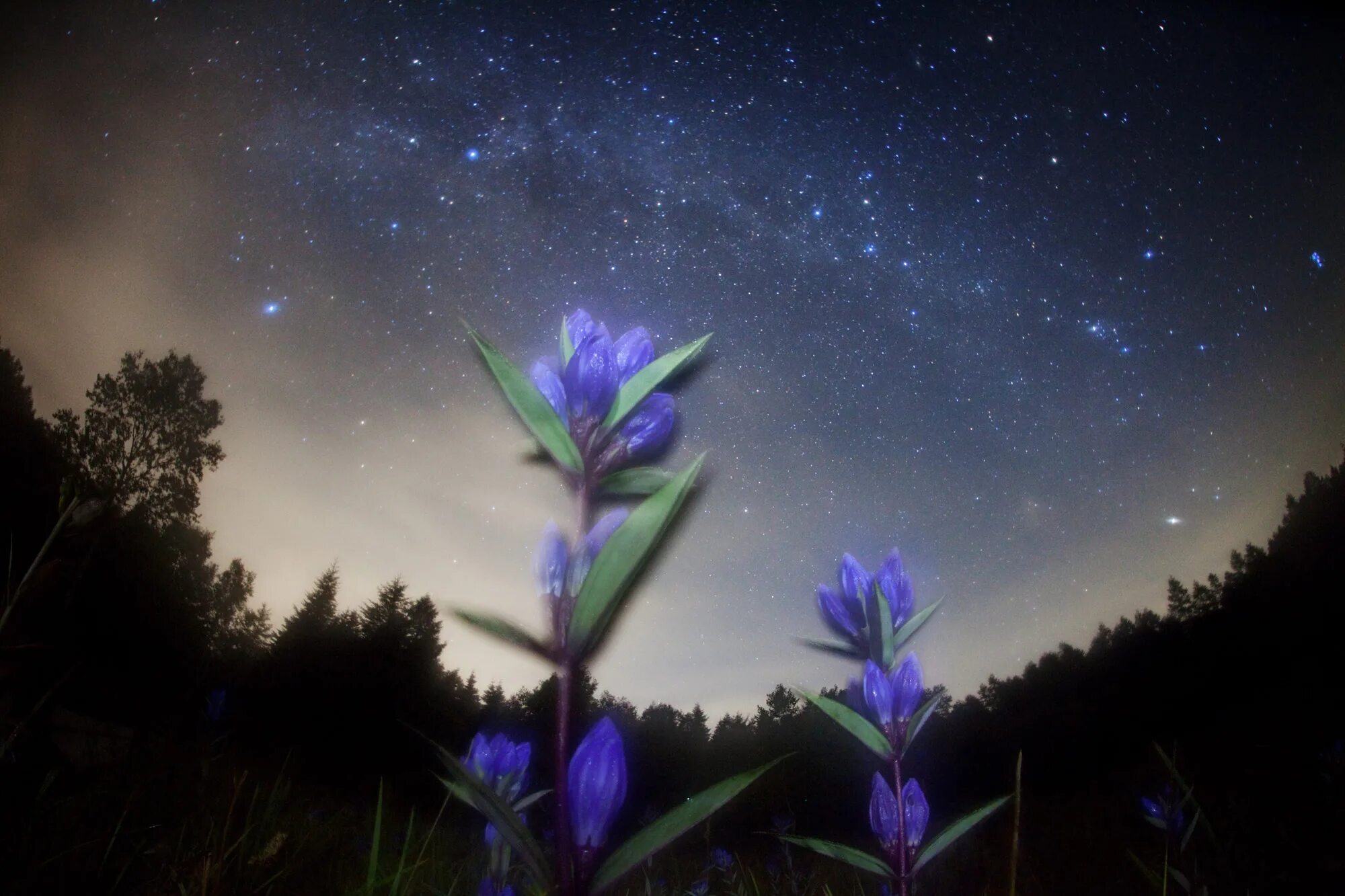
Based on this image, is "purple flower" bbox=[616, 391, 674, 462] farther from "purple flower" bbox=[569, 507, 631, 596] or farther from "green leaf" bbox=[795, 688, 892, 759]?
"green leaf" bbox=[795, 688, 892, 759]

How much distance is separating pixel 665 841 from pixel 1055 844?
46.8 ft

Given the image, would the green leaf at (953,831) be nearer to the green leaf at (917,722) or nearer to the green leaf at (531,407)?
the green leaf at (917,722)

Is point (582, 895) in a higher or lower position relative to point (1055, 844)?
higher

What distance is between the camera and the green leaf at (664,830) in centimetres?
46

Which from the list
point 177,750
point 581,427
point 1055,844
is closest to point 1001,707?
point 1055,844

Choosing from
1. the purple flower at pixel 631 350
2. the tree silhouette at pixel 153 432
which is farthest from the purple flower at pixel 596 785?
the tree silhouette at pixel 153 432

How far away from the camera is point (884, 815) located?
4.25 feet

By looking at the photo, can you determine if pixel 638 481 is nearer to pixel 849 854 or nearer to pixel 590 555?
pixel 590 555

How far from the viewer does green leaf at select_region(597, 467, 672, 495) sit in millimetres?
630

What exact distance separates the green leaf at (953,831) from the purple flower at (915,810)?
0.09 m

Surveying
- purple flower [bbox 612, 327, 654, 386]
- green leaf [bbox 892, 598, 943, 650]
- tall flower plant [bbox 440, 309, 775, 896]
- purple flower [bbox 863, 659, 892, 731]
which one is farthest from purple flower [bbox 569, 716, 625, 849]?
green leaf [bbox 892, 598, 943, 650]

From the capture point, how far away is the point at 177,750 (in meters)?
6.96

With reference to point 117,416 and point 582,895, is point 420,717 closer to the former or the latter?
point 117,416

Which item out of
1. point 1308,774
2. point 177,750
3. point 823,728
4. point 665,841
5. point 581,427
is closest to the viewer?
point 665,841
